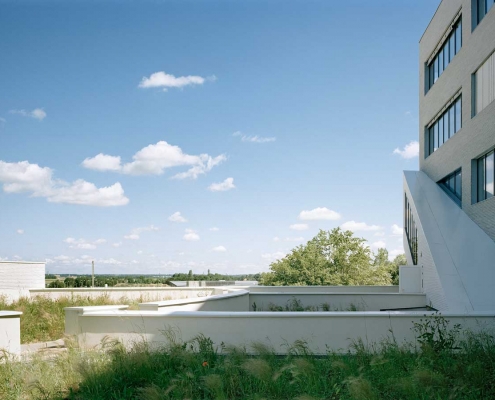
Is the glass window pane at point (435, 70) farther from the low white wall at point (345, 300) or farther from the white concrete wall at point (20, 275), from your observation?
the white concrete wall at point (20, 275)

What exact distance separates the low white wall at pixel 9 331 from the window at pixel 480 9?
18438mm

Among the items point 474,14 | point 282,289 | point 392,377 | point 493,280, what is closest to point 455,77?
point 474,14

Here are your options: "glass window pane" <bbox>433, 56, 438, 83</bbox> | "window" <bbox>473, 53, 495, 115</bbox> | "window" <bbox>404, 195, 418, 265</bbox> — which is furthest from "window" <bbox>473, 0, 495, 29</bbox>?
"window" <bbox>404, 195, 418, 265</bbox>

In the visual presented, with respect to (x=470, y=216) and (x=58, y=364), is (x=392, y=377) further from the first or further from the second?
(x=470, y=216)

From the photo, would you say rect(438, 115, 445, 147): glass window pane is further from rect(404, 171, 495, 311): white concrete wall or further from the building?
rect(404, 171, 495, 311): white concrete wall

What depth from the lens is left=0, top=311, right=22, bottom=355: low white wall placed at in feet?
29.9

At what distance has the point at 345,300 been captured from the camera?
1911 centimetres

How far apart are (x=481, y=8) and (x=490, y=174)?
6611mm

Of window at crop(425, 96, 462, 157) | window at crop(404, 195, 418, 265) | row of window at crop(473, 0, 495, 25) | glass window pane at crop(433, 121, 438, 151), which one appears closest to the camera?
row of window at crop(473, 0, 495, 25)

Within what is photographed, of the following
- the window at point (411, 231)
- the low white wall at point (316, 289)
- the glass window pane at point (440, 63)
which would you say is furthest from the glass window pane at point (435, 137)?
the low white wall at point (316, 289)

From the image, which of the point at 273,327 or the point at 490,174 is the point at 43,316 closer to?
the point at 273,327

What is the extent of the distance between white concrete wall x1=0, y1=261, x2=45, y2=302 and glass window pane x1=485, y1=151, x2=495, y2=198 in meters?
17.9

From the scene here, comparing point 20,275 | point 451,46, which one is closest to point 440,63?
point 451,46

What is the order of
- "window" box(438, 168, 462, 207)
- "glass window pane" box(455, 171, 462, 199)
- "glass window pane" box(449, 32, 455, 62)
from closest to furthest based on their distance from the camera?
"glass window pane" box(455, 171, 462, 199), "window" box(438, 168, 462, 207), "glass window pane" box(449, 32, 455, 62)
